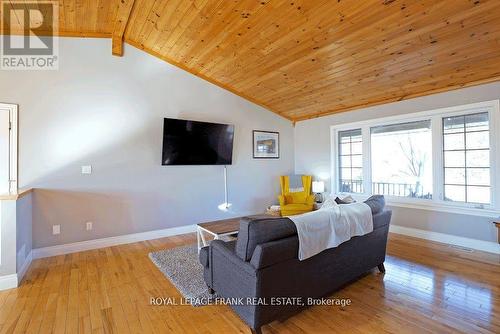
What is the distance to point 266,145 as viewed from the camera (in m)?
5.62

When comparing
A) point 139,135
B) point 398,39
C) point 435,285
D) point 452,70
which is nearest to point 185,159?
point 139,135

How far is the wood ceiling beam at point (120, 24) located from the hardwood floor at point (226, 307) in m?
3.22

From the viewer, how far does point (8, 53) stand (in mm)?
3256

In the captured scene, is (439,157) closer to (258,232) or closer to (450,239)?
(450,239)

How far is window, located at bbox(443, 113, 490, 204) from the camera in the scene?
344 cm

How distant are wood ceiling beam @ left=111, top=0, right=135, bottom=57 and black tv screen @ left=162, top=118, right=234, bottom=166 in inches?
52.5

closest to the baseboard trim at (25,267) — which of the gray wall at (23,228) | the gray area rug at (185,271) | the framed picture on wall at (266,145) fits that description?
the gray wall at (23,228)

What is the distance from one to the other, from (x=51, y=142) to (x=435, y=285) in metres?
5.08

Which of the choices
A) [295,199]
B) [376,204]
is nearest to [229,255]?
[376,204]

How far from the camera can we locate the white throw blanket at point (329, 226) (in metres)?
1.90

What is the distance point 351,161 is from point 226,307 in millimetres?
3994

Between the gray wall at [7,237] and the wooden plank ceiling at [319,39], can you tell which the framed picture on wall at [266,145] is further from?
the gray wall at [7,237]

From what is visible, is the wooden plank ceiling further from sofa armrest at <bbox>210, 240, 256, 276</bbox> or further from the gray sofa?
sofa armrest at <bbox>210, 240, 256, 276</bbox>

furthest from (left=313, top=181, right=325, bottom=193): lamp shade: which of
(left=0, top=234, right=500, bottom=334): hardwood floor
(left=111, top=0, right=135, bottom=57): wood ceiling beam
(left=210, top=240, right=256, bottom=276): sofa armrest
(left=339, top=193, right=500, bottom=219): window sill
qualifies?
(left=111, top=0, right=135, bottom=57): wood ceiling beam
